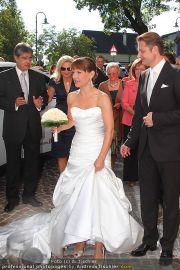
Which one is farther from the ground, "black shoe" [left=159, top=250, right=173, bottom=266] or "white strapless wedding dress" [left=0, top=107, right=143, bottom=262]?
"white strapless wedding dress" [left=0, top=107, right=143, bottom=262]

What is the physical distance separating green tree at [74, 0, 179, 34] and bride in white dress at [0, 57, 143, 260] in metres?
29.6

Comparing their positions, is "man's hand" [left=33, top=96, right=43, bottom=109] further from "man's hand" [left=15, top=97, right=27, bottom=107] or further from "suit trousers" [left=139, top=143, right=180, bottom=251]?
"suit trousers" [left=139, top=143, right=180, bottom=251]

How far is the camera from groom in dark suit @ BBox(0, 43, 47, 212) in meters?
5.73

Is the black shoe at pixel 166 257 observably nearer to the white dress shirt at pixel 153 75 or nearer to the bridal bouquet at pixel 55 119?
the white dress shirt at pixel 153 75

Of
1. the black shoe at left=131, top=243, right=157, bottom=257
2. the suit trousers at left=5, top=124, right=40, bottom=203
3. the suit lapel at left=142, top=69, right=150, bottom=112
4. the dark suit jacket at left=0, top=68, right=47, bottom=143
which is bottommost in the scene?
the black shoe at left=131, top=243, right=157, bottom=257

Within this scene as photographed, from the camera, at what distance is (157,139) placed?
4023 mm

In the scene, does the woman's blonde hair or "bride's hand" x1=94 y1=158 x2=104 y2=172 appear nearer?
"bride's hand" x1=94 y1=158 x2=104 y2=172

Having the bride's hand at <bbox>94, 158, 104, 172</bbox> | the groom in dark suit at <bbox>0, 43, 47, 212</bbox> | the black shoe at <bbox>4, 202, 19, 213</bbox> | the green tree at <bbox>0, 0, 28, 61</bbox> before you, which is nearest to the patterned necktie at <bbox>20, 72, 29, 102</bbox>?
the groom in dark suit at <bbox>0, 43, 47, 212</bbox>

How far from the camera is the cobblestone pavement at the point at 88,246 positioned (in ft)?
13.4

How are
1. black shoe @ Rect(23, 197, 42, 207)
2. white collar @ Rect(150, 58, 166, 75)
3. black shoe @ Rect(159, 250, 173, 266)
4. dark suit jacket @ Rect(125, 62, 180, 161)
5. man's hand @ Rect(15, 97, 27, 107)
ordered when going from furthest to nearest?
black shoe @ Rect(23, 197, 42, 207)
man's hand @ Rect(15, 97, 27, 107)
black shoe @ Rect(159, 250, 173, 266)
white collar @ Rect(150, 58, 166, 75)
dark suit jacket @ Rect(125, 62, 180, 161)

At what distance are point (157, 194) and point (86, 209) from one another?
2.50 ft

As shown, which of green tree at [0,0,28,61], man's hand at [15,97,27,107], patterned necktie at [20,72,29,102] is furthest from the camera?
green tree at [0,0,28,61]

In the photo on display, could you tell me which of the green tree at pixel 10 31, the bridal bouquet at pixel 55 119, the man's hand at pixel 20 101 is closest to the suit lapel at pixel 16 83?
the man's hand at pixel 20 101

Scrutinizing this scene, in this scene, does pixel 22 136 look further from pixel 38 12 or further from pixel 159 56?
pixel 38 12
